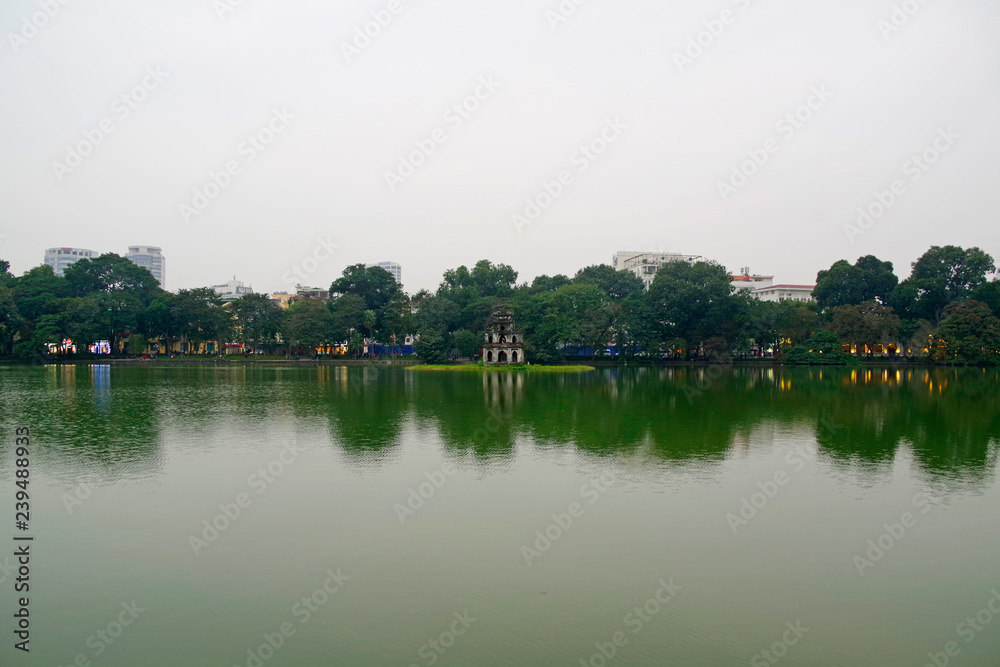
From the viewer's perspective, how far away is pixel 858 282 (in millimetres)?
67812

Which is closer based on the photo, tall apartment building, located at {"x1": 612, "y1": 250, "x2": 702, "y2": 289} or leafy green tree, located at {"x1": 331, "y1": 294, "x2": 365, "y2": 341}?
leafy green tree, located at {"x1": 331, "y1": 294, "x2": 365, "y2": 341}

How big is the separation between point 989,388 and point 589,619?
36.4m

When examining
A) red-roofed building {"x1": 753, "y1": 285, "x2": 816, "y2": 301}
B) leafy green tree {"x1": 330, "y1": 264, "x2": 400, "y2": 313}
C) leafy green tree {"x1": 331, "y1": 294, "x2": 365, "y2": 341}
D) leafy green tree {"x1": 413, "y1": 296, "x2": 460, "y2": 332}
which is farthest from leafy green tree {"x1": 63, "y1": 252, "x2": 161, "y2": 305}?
red-roofed building {"x1": 753, "y1": 285, "x2": 816, "y2": 301}

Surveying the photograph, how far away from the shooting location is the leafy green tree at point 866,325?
5825 cm

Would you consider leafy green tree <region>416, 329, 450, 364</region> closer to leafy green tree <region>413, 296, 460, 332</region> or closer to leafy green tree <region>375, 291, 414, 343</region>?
leafy green tree <region>413, 296, 460, 332</region>

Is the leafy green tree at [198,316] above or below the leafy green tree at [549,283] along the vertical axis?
below

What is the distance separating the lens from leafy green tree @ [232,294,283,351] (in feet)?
221

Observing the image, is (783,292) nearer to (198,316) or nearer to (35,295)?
(198,316)

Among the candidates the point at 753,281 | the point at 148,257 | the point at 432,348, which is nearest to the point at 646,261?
the point at 753,281

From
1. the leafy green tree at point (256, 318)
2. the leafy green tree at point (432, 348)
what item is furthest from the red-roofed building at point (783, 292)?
the leafy green tree at point (256, 318)

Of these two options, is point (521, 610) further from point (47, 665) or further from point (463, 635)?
point (47, 665)

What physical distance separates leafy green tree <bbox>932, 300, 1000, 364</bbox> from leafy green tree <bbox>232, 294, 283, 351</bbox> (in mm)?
62915

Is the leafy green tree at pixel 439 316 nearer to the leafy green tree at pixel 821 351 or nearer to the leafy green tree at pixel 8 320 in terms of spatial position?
the leafy green tree at pixel 821 351

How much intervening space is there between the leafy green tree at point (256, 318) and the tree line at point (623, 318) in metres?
0.14
